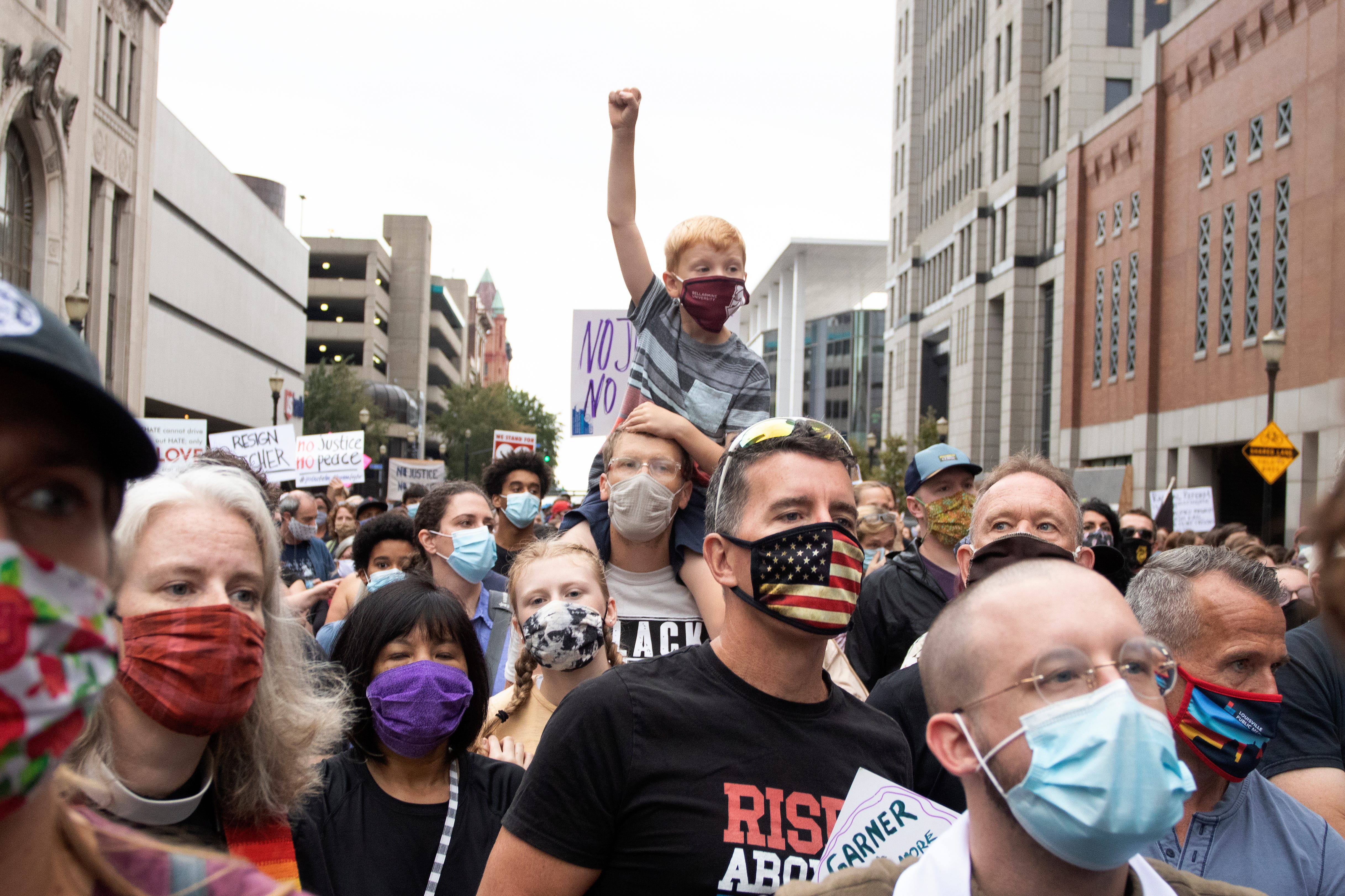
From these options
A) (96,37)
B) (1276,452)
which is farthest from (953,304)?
(1276,452)

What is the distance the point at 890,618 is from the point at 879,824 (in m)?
2.82

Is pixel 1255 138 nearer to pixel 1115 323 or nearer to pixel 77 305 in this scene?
pixel 1115 323

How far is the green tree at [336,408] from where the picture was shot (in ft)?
229

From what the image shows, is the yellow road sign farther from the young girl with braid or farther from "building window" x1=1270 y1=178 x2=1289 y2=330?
"building window" x1=1270 y1=178 x2=1289 y2=330

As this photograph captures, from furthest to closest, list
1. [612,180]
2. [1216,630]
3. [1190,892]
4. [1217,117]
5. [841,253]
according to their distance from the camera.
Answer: [841,253] → [1217,117] → [612,180] → [1216,630] → [1190,892]

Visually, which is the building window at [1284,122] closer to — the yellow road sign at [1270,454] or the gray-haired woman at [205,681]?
the yellow road sign at [1270,454]

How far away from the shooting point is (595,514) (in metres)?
4.55

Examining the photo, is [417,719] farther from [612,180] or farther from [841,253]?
[841,253]

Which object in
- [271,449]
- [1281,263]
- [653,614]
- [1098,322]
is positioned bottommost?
[653,614]

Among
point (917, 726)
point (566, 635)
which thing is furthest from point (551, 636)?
point (917, 726)

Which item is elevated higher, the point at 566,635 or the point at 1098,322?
the point at 1098,322

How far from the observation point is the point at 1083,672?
6.98ft

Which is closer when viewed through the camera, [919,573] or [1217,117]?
[919,573]

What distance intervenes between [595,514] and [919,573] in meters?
1.78
